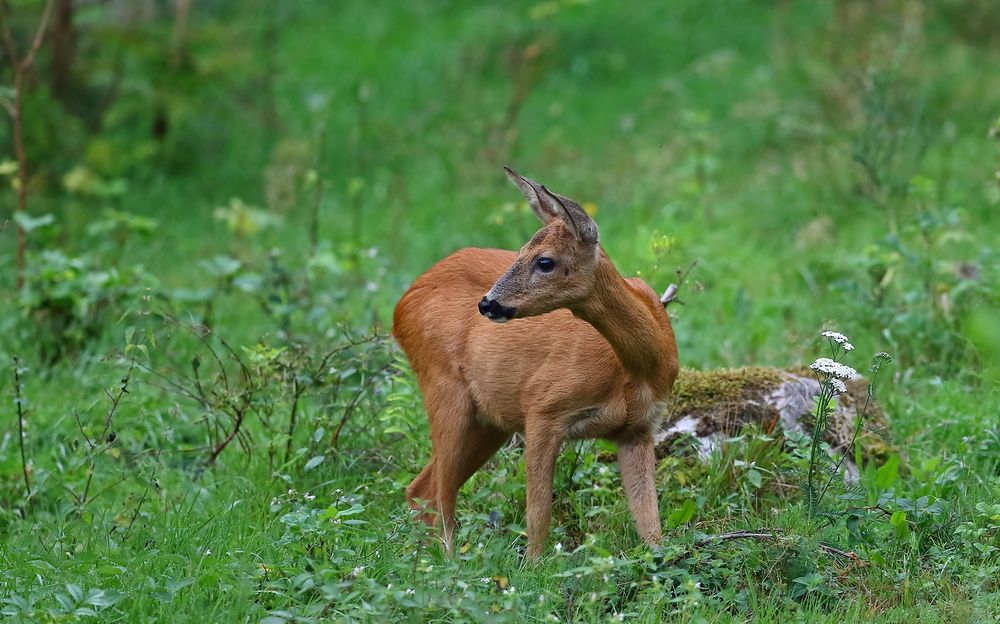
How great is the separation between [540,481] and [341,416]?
1.62 m

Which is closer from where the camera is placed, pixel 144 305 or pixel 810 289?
pixel 144 305

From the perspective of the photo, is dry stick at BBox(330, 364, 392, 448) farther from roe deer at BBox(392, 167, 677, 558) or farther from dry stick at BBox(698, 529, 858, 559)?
dry stick at BBox(698, 529, 858, 559)

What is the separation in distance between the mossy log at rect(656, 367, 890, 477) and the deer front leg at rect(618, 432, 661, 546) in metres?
0.67

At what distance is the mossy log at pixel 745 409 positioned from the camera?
5.36m

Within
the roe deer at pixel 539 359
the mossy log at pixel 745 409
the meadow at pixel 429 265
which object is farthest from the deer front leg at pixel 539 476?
the mossy log at pixel 745 409

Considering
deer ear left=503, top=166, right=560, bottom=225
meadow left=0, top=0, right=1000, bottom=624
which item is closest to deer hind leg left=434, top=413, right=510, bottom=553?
meadow left=0, top=0, right=1000, bottom=624

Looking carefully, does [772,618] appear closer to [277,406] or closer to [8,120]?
[277,406]

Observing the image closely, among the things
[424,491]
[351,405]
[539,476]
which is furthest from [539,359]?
[351,405]

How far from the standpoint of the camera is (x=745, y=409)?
17.7 feet

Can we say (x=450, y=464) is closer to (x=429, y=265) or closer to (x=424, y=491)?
(x=424, y=491)

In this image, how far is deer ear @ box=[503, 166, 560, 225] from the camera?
4145mm

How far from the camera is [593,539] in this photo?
13.2ft

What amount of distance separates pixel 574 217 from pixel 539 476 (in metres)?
0.96

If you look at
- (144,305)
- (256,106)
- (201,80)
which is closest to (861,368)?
(144,305)
